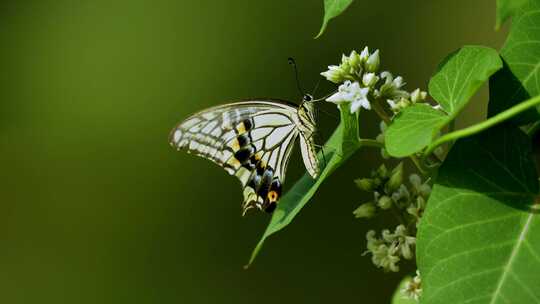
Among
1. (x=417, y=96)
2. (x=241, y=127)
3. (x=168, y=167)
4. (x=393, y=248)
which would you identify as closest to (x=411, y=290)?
(x=393, y=248)

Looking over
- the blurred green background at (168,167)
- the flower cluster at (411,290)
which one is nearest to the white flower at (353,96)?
the flower cluster at (411,290)

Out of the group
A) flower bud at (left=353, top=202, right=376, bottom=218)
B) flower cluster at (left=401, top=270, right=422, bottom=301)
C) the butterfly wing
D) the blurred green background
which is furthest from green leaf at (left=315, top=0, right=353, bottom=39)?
the blurred green background

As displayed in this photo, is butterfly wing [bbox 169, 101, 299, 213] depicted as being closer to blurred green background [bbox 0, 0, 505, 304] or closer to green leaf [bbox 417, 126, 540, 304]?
green leaf [bbox 417, 126, 540, 304]

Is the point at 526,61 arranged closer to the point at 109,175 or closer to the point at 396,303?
the point at 396,303

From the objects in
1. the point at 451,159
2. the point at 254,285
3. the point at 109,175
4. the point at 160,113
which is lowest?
the point at 254,285

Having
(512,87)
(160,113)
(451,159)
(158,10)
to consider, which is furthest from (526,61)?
(158,10)

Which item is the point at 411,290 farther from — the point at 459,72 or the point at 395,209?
the point at 459,72
